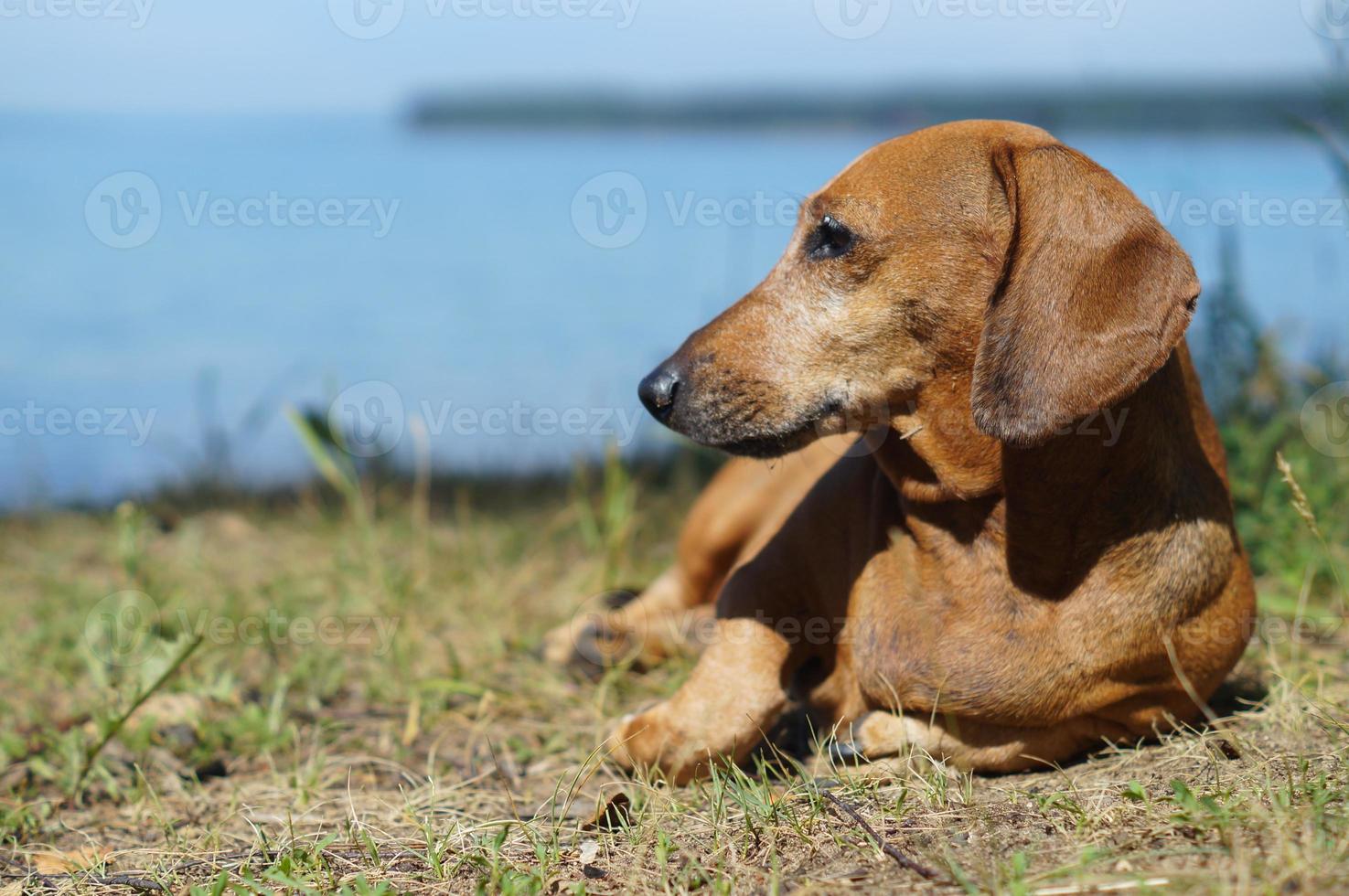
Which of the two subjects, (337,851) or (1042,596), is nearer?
(337,851)

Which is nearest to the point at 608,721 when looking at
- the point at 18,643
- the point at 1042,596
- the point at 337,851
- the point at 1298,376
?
the point at 337,851

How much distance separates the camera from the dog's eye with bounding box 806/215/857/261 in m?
2.48

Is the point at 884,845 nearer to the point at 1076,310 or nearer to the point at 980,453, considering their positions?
the point at 980,453

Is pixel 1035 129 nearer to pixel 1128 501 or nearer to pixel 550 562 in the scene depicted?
pixel 1128 501

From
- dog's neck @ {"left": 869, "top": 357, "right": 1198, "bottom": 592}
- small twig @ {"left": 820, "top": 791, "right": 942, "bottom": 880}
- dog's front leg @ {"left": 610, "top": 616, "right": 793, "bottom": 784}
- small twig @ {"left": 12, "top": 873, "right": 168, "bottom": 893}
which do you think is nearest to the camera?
small twig @ {"left": 820, "top": 791, "right": 942, "bottom": 880}

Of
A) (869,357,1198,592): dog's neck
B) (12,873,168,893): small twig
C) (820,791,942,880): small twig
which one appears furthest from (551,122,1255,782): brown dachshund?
(12,873,168,893): small twig

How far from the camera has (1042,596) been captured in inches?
94.1

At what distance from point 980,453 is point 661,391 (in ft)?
2.14

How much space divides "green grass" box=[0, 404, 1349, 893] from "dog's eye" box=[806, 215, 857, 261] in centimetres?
104

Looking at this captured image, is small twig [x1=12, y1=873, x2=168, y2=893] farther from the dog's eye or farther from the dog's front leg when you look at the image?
the dog's eye

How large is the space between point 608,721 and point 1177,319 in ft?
5.51

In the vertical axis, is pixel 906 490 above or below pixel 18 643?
above

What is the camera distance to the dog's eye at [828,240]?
2.48 m

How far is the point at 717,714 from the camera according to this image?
2594mm
